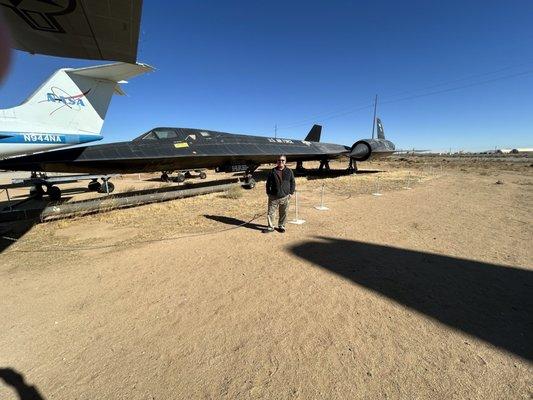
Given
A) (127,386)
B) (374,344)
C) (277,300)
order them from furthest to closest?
(277,300), (374,344), (127,386)

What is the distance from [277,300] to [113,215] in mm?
7796

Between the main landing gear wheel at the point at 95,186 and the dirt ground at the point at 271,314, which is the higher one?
the main landing gear wheel at the point at 95,186

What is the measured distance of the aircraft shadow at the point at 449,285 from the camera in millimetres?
3463

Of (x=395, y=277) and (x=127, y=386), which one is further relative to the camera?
(x=395, y=277)

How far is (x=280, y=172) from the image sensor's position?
23.6 ft

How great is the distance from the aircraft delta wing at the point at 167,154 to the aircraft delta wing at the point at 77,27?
3653mm

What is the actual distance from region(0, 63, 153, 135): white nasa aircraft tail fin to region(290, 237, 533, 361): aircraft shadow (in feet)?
26.7

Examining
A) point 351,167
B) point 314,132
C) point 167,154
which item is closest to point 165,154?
point 167,154

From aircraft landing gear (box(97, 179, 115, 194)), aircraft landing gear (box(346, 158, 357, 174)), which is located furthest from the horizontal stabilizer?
aircraft landing gear (box(97, 179, 115, 194))

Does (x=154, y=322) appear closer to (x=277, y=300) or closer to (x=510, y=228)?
(x=277, y=300)

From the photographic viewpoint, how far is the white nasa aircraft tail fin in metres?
7.98

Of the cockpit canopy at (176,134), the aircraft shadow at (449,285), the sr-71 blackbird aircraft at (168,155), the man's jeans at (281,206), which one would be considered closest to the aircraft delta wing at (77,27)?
the sr-71 blackbird aircraft at (168,155)

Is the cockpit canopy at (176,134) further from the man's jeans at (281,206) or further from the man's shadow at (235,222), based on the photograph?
the man's jeans at (281,206)

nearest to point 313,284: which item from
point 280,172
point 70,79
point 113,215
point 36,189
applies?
point 280,172
